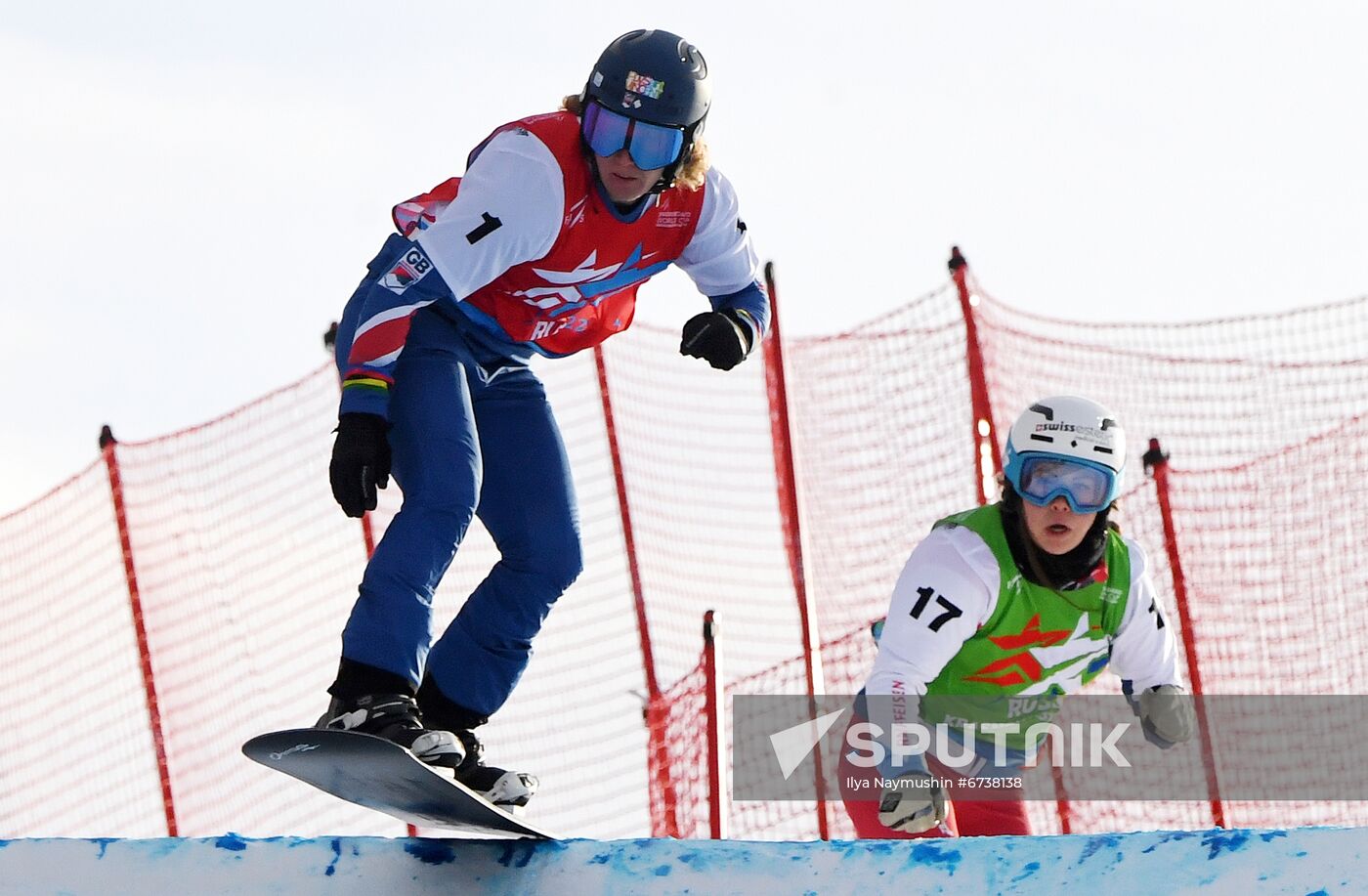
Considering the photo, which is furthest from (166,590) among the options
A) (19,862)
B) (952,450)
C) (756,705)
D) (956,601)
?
(19,862)

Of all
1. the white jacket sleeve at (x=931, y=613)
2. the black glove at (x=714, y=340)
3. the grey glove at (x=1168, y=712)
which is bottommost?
the grey glove at (x=1168, y=712)

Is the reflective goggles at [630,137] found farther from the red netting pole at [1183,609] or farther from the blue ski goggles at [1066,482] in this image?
the red netting pole at [1183,609]

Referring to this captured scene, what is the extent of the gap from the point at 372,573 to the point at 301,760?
0.64 metres

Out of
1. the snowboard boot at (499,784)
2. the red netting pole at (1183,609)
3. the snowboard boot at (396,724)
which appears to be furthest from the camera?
the red netting pole at (1183,609)

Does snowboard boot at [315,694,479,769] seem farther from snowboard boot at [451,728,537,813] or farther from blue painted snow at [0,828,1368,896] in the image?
blue painted snow at [0,828,1368,896]

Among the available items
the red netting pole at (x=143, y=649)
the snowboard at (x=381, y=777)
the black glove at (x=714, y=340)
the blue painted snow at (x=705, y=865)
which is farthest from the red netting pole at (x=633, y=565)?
the blue painted snow at (x=705, y=865)

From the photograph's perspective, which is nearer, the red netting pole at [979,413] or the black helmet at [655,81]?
the black helmet at [655,81]

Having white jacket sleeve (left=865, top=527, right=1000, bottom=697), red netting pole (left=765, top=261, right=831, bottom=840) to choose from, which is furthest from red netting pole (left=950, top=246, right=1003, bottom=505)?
white jacket sleeve (left=865, top=527, right=1000, bottom=697)

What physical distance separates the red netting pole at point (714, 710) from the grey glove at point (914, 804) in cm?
141

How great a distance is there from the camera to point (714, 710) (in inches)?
230

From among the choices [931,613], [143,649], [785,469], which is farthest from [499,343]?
[785,469]

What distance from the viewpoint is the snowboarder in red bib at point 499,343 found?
13.6 ft

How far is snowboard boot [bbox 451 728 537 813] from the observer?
4133mm

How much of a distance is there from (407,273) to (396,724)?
99 cm
